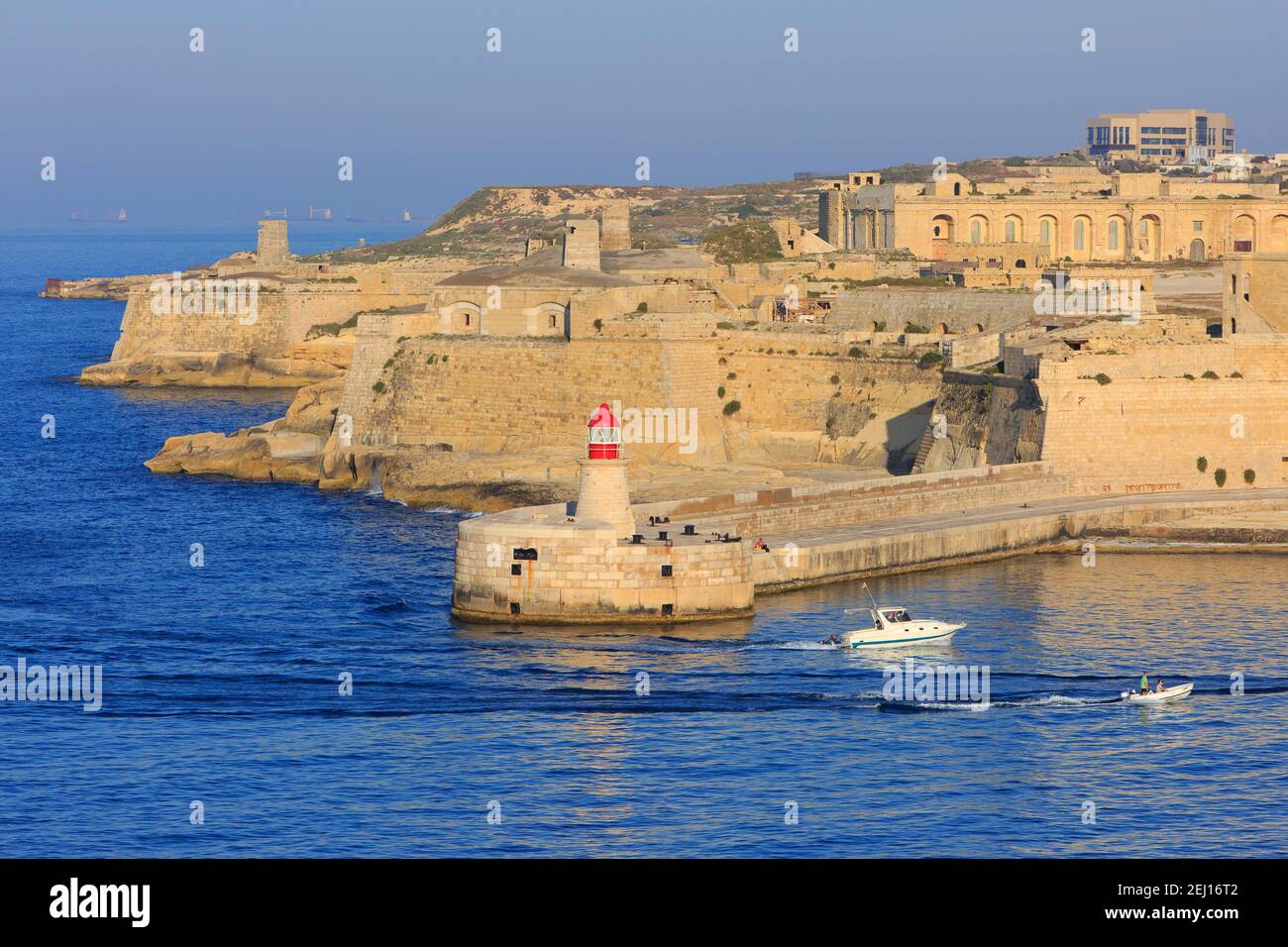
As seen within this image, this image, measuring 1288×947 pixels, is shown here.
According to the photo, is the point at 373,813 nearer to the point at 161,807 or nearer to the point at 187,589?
the point at 161,807

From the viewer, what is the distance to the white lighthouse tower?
32250mm

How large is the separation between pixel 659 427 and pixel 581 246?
857cm

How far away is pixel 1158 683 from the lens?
93.7ft

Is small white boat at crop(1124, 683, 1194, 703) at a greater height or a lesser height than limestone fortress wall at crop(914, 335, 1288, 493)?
lesser

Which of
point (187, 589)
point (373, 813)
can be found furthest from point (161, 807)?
point (187, 589)

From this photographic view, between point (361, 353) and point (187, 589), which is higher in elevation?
point (361, 353)

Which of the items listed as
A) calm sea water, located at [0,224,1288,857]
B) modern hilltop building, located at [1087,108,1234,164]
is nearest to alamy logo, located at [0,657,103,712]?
calm sea water, located at [0,224,1288,857]

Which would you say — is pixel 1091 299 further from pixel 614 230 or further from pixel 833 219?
pixel 833 219

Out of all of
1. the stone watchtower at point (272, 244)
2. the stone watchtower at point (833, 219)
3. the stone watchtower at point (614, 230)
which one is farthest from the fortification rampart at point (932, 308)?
the stone watchtower at point (272, 244)

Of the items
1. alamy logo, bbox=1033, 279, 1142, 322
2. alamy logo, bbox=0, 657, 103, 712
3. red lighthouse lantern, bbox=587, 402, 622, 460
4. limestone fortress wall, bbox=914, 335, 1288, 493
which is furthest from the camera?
alamy logo, bbox=1033, 279, 1142, 322

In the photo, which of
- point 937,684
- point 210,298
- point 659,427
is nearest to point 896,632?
point 937,684
